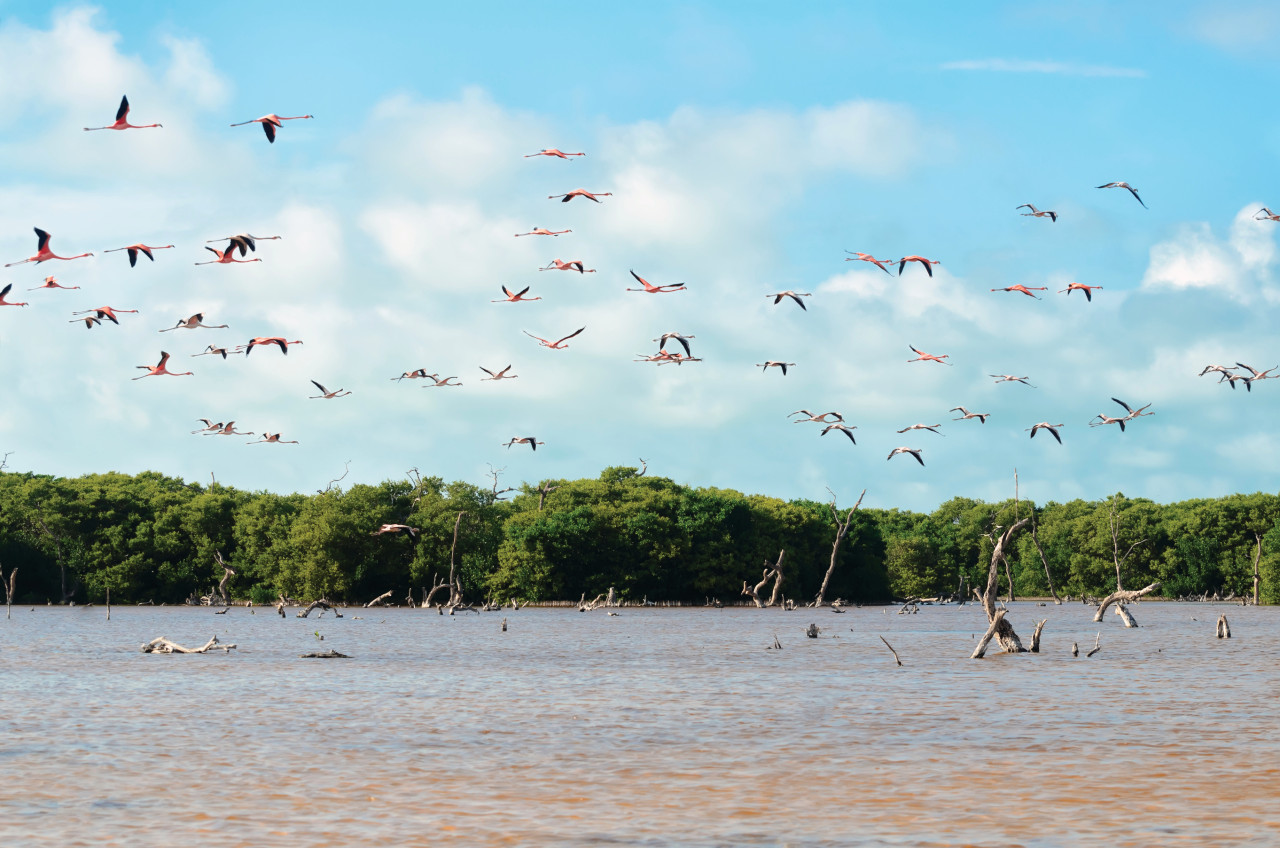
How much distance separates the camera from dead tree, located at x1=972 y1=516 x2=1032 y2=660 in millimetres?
40428

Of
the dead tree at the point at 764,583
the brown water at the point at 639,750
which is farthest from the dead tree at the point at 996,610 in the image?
the dead tree at the point at 764,583

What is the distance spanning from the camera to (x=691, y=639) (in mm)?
64188

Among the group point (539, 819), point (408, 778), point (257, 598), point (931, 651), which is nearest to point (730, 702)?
point (408, 778)

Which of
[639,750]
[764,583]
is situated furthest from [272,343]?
[764,583]

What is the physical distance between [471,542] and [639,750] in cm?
9945

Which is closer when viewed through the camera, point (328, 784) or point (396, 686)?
point (328, 784)

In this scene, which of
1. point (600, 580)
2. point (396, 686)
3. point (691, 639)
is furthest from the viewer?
point (600, 580)

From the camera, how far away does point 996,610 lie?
43.9 metres

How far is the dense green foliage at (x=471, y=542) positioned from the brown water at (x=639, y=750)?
6894 cm

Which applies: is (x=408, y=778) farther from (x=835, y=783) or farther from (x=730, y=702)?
(x=730, y=702)

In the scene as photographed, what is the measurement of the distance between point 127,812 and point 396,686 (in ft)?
61.7

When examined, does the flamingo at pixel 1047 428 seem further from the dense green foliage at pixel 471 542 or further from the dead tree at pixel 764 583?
the dense green foliage at pixel 471 542

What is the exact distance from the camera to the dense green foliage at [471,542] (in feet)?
388

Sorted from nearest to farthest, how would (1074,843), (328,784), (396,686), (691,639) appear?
1. (1074,843)
2. (328,784)
3. (396,686)
4. (691,639)
